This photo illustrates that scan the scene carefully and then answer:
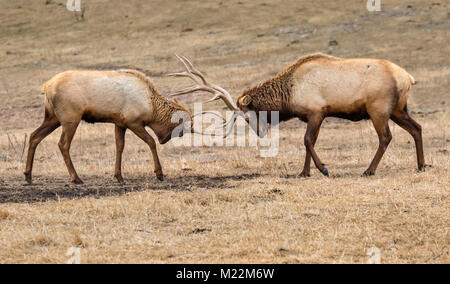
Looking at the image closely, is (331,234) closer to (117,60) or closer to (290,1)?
(117,60)

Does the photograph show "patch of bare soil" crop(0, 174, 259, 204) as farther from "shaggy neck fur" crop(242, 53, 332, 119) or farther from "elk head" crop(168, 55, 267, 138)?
"shaggy neck fur" crop(242, 53, 332, 119)

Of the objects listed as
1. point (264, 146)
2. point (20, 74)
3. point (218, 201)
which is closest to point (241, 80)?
point (264, 146)

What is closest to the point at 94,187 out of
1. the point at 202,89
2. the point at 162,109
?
the point at 162,109

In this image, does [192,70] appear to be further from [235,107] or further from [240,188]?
[240,188]

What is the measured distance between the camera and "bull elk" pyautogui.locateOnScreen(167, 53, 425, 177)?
34.4ft

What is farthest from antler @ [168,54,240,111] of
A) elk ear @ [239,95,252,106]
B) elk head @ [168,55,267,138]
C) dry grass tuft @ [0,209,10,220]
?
dry grass tuft @ [0,209,10,220]

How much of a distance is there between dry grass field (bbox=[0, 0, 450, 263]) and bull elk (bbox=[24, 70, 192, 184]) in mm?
682

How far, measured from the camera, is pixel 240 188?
30.0ft

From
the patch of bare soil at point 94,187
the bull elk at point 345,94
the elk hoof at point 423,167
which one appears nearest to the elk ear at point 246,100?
the bull elk at point 345,94

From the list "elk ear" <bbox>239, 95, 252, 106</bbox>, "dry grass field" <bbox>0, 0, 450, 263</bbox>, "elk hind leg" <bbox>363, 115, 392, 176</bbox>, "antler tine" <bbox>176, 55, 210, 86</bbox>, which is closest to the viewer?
"dry grass field" <bbox>0, 0, 450, 263</bbox>

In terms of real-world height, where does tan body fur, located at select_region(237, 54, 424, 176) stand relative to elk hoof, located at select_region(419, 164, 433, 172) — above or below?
above

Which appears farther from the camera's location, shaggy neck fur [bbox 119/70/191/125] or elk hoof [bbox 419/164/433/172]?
shaggy neck fur [bbox 119/70/191/125]

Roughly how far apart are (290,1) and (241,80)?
16.9m

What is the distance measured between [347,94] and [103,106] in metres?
3.93
